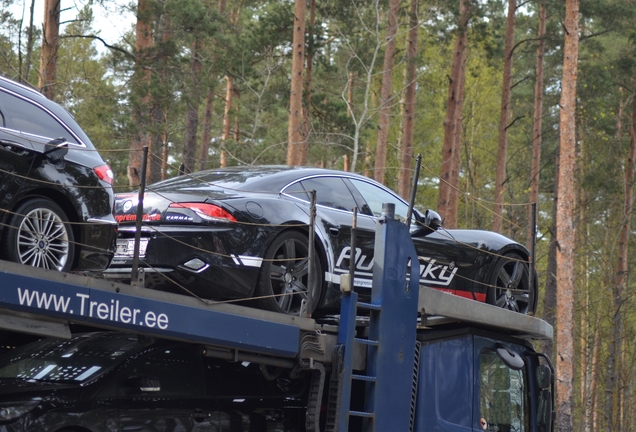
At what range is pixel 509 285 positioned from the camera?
8711 millimetres

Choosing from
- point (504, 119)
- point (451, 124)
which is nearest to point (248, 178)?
point (451, 124)

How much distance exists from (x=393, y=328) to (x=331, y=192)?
6.56 feet

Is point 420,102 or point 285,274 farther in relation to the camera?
point 420,102

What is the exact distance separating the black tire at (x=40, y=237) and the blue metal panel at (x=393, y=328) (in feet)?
6.36

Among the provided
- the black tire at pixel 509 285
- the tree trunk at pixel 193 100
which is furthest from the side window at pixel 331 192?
the tree trunk at pixel 193 100

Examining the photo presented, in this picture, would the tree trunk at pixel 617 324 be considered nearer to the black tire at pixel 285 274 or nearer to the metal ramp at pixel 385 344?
the black tire at pixel 285 274

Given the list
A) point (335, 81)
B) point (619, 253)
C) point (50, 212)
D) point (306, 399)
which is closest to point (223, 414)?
point (306, 399)

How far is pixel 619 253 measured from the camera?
79.0 ft

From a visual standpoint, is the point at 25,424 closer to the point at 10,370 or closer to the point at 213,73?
the point at 10,370

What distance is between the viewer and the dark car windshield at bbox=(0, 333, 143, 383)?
514 centimetres

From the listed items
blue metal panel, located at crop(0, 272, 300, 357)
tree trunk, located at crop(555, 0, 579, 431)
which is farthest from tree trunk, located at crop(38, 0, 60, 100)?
blue metal panel, located at crop(0, 272, 300, 357)

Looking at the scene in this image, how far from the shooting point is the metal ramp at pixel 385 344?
5516 millimetres

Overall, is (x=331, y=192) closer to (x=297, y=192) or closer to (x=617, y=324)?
(x=297, y=192)

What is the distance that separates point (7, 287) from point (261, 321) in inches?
65.9
